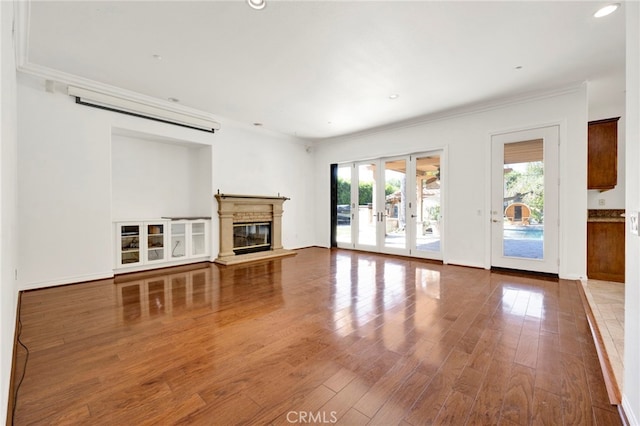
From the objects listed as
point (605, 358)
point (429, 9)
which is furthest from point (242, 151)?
point (605, 358)

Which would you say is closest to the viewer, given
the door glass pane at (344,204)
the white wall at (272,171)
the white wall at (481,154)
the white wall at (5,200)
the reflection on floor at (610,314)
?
the white wall at (5,200)

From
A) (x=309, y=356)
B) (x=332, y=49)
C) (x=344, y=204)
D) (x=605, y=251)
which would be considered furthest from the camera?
(x=344, y=204)

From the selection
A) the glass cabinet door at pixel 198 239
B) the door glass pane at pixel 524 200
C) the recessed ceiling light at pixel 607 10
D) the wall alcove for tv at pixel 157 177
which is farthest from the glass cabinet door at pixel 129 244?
the recessed ceiling light at pixel 607 10

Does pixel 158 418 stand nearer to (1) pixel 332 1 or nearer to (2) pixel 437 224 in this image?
(1) pixel 332 1

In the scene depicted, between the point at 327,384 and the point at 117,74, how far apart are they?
458 centimetres

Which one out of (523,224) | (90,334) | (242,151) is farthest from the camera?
(242,151)

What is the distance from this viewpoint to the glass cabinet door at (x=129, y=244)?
457 cm

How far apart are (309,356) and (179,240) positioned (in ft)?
13.7

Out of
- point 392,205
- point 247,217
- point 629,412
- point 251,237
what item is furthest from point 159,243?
point 629,412

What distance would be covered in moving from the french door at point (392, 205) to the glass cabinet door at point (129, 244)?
4.56m

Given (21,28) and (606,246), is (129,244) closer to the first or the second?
(21,28)

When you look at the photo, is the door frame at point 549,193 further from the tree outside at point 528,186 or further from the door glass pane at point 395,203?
the door glass pane at point 395,203

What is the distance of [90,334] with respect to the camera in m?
2.47

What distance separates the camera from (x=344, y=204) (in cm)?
744
